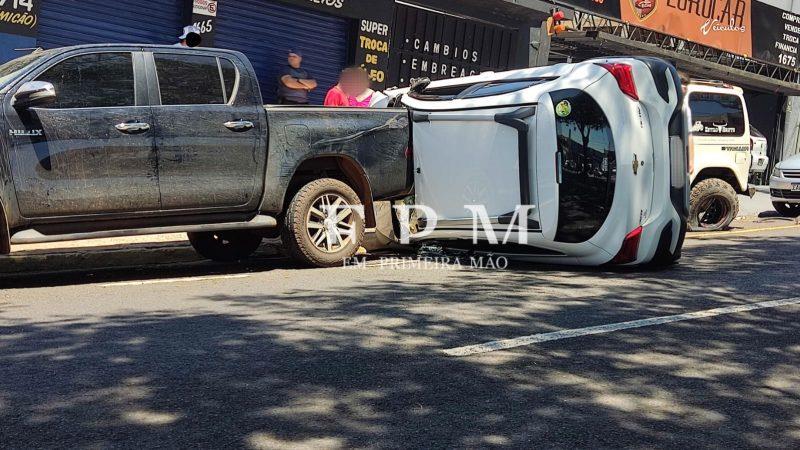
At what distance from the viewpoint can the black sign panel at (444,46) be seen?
57.7 feet

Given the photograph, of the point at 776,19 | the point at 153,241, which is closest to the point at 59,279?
the point at 153,241

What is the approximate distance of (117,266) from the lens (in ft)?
30.3

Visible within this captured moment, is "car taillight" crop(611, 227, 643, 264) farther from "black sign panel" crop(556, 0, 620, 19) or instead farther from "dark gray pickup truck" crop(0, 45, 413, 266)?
"black sign panel" crop(556, 0, 620, 19)

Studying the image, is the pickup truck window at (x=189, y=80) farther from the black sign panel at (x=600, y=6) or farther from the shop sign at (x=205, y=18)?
the black sign panel at (x=600, y=6)

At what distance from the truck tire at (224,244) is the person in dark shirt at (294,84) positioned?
18.4ft

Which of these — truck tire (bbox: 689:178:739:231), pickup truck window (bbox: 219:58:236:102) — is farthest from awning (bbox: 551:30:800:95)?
pickup truck window (bbox: 219:58:236:102)

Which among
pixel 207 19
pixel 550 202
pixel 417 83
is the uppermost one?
pixel 207 19

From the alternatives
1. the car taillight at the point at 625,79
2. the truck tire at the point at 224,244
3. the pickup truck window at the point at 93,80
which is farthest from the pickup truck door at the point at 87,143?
the car taillight at the point at 625,79

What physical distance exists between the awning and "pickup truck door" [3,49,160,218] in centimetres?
1354

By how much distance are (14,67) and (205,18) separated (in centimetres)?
682

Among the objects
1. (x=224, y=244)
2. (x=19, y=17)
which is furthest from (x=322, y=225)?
(x=19, y=17)

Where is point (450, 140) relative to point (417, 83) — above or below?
below

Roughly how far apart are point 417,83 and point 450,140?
1309mm

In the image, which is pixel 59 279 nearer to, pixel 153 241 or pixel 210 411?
pixel 153 241
